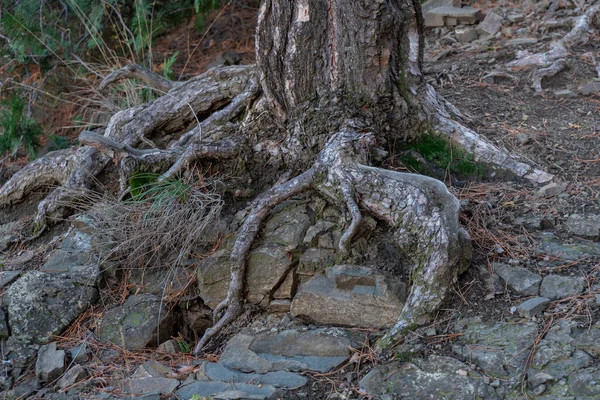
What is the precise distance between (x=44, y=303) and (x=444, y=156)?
2.72 meters

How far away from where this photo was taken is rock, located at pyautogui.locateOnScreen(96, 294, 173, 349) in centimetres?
411

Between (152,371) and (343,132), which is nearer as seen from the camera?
(152,371)

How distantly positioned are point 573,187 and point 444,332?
1504 mm

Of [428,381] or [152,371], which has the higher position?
[428,381]

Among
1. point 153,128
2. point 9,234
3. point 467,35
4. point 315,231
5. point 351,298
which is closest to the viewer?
point 351,298

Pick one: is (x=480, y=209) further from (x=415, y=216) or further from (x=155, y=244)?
(x=155, y=244)

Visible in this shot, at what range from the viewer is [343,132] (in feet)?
14.1

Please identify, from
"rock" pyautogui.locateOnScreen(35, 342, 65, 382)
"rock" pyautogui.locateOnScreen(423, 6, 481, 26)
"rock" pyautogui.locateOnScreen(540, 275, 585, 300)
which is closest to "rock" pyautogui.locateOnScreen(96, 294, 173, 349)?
"rock" pyautogui.locateOnScreen(35, 342, 65, 382)

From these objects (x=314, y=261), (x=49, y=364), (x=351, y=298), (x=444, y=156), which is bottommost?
(x=49, y=364)

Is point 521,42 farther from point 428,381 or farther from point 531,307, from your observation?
point 428,381

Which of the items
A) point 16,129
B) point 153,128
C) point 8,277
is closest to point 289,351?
point 8,277

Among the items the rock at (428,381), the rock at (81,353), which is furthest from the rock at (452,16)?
the rock at (81,353)

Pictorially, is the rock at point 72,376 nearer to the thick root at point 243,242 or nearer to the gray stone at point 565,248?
the thick root at point 243,242

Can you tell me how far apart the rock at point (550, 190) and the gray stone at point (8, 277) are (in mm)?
3358
